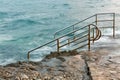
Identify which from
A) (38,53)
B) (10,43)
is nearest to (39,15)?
(10,43)

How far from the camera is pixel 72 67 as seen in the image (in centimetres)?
920

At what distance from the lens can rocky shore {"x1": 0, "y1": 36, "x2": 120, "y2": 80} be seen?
8.30 m

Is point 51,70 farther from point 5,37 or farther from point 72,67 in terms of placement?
point 5,37

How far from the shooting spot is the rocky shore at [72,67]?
8.30 m

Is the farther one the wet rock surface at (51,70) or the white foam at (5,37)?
the white foam at (5,37)

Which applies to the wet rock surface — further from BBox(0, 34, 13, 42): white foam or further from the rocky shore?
BBox(0, 34, 13, 42): white foam

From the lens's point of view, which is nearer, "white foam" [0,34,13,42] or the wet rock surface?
the wet rock surface

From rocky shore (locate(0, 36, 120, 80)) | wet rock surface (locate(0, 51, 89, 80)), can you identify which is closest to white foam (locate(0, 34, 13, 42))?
rocky shore (locate(0, 36, 120, 80))

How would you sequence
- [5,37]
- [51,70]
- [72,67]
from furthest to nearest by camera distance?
[5,37]
[72,67]
[51,70]

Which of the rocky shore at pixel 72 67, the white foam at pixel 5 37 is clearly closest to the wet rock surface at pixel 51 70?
the rocky shore at pixel 72 67

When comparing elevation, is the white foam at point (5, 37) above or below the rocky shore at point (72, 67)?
below

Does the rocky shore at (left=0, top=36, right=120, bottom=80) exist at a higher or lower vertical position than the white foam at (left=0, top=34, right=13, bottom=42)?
higher

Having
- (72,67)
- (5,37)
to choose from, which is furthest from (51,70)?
(5,37)

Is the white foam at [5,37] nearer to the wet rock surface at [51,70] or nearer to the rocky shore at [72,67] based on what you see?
the rocky shore at [72,67]
